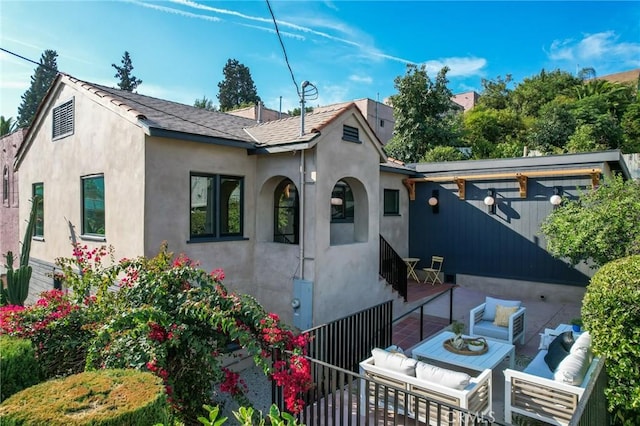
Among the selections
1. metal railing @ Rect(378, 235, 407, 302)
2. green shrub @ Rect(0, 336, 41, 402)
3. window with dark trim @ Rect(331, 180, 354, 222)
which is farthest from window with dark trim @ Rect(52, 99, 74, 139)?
metal railing @ Rect(378, 235, 407, 302)

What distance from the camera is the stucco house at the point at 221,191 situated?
7527mm

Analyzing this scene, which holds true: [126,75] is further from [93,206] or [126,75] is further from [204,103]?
[93,206]

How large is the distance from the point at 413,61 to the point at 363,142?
1703 cm

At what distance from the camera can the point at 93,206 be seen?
349 inches

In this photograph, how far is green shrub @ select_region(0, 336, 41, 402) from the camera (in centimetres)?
372

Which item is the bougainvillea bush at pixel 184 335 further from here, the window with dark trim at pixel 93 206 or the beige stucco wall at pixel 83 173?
the window with dark trim at pixel 93 206

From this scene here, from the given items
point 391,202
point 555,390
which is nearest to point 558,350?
point 555,390

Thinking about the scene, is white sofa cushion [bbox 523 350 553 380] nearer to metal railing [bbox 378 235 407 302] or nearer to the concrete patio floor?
the concrete patio floor

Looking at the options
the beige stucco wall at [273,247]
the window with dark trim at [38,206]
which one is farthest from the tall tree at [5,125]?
the beige stucco wall at [273,247]

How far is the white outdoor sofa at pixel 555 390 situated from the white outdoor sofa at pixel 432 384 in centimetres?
43

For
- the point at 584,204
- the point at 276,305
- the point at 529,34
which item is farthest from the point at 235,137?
the point at 529,34

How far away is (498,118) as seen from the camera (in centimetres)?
3052

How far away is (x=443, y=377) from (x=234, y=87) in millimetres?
55318

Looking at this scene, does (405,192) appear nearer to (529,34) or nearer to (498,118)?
(529,34)
